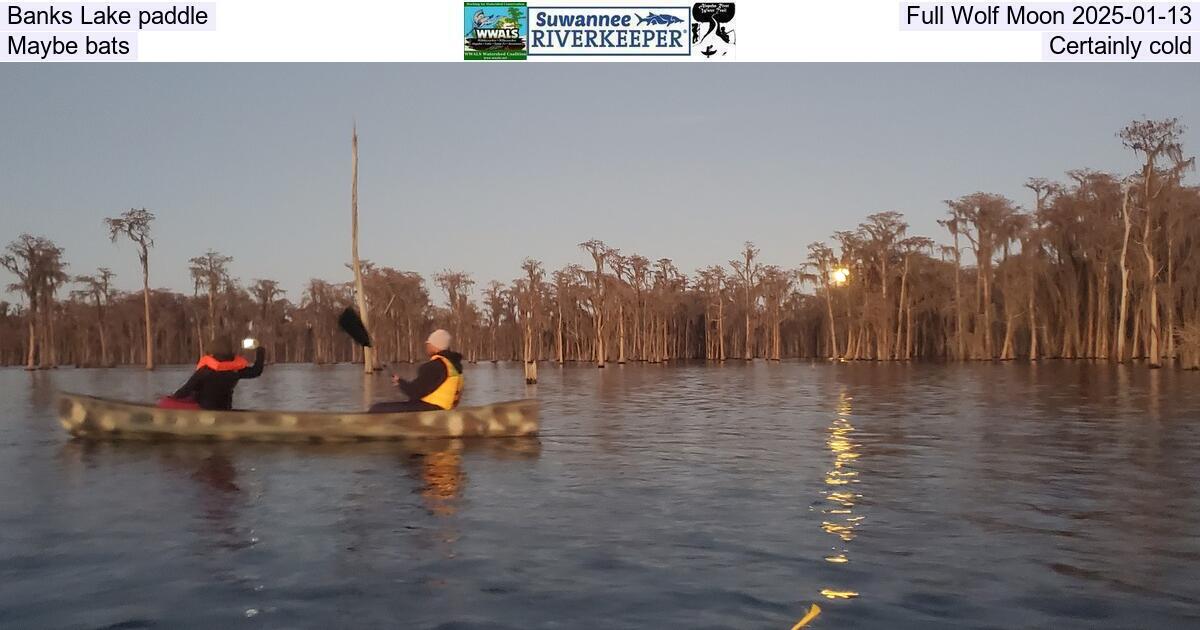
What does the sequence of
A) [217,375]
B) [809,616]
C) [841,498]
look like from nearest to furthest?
[809,616] < [841,498] < [217,375]

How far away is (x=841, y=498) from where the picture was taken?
38.0 feet

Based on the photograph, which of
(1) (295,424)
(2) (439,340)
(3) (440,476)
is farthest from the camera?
Answer: (1) (295,424)

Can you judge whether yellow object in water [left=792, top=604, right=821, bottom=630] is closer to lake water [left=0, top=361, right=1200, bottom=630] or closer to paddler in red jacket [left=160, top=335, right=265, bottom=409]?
lake water [left=0, top=361, right=1200, bottom=630]

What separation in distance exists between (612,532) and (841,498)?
11.2 feet

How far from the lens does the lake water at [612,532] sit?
6875mm

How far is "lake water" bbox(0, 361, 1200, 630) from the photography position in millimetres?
6875

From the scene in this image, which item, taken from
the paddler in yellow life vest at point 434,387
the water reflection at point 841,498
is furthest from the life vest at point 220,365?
the water reflection at point 841,498

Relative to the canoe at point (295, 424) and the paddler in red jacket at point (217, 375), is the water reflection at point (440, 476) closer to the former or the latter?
the canoe at point (295, 424)

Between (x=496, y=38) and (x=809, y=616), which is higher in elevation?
(x=496, y=38)

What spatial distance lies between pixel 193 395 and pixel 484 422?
19.2 ft

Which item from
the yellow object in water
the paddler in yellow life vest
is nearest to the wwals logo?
the paddler in yellow life vest

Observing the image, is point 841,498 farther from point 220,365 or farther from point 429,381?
point 220,365

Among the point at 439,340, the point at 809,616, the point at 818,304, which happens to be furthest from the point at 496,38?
the point at 818,304

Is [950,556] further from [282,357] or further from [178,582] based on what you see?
[282,357]
